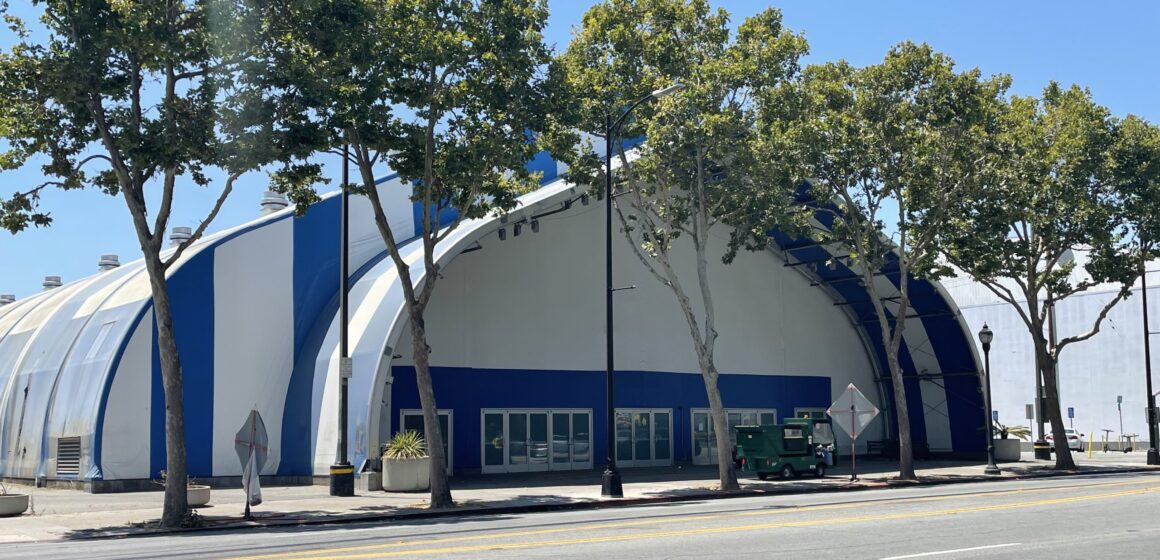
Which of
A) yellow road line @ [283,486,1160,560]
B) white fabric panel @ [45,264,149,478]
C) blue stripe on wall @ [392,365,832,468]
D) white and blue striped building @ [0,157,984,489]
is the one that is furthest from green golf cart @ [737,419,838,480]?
white fabric panel @ [45,264,149,478]

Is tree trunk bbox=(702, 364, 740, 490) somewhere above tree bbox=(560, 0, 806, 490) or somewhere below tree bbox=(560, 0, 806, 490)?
below

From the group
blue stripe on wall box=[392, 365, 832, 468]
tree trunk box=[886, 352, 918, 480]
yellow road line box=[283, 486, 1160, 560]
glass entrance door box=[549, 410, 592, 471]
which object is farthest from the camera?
glass entrance door box=[549, 410, 592, 471]

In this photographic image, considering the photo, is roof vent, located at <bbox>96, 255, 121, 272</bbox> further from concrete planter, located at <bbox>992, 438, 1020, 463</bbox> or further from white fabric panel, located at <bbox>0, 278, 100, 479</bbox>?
concrete planter, located at <bbox>992, 438, 1020, 463</bbox>

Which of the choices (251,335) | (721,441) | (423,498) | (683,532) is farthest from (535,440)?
(683,532)

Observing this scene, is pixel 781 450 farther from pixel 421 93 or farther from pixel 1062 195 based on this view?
pixel 421 93

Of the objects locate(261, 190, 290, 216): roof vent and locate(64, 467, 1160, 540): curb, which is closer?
locate(64, 467, 1160, 540): curb

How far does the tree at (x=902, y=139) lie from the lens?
33375 mm

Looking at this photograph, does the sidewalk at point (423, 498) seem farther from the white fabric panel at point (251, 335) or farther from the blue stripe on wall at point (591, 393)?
the white fabric panel at point (251, 335)

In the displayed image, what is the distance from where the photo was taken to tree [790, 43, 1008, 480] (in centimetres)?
3338

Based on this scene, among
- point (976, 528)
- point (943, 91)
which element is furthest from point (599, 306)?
point (976, 528)

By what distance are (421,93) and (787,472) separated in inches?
730

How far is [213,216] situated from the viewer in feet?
73.2

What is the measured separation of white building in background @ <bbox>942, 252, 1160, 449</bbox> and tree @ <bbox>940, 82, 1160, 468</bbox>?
24.0m

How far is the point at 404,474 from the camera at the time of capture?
101 ft
